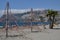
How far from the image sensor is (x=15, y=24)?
20.1 meters

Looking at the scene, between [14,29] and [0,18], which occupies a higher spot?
[0,18]

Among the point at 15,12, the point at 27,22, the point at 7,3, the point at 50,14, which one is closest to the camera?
the point at 7,3

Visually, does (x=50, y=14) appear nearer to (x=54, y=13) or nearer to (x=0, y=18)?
(x=54, y=13)

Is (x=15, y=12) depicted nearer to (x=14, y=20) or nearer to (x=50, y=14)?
(x=14, y=20)

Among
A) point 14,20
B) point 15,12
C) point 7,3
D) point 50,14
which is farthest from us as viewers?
point 50,14

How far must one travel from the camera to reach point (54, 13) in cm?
3091

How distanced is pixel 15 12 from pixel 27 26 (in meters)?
3.03

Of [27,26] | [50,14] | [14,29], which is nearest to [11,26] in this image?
[14,29]

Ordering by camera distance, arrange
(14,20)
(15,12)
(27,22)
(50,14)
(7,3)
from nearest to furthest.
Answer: (7,3), (14,20), (15,12), (27,22), (50,14)

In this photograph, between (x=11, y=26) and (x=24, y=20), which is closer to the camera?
(x=11, y=26)

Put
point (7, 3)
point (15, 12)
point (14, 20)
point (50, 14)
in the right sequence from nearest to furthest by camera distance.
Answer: point (7, 3) → point (14, 20) → point (15, 12) → point (50, 14)

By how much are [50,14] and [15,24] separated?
11.8 metres

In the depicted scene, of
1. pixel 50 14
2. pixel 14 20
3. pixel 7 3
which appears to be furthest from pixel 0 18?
pixel 50 14

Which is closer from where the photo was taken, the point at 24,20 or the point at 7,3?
the point at 7,3
